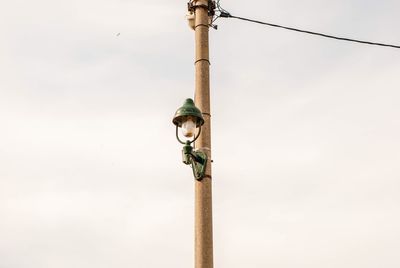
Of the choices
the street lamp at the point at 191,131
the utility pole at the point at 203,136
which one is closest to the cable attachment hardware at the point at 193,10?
the utility pole at the point at 203,136

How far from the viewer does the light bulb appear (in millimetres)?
5559

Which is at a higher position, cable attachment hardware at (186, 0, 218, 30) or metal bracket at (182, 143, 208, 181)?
cable attachment hardware at (186, 0, 218, 30)

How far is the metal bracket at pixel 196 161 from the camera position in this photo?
5590 mm

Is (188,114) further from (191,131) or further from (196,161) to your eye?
(196,161)

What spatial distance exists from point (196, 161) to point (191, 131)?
299 mm

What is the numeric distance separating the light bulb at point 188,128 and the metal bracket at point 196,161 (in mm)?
100

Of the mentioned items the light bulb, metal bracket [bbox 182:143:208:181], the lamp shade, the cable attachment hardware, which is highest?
the cable attachment hardware

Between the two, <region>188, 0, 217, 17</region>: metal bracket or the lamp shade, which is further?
<region>188, 0, 217, 17</region>: metal bracket

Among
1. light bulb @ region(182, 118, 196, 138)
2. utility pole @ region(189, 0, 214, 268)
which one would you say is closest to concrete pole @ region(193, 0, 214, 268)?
utility pole @ region(189, 0, 214, 268)

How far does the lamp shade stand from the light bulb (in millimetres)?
27

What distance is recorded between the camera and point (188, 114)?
5.50m

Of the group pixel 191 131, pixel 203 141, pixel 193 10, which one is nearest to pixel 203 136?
pixel 203 141

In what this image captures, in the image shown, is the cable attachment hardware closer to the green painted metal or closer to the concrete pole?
the concrete pole

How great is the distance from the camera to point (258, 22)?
7746 mm
